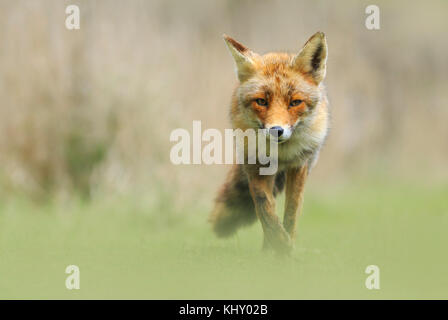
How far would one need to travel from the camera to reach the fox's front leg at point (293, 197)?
5504 millimetres

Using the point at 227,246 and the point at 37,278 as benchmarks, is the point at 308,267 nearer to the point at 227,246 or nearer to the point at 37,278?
the point at 227,246

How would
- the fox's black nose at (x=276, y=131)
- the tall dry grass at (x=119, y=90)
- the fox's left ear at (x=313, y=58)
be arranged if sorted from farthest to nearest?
the tall dry grass at (x=119, y=90), the fox's left ear at (x=313, y=58), the fox's black nose at (x=276, y=131)

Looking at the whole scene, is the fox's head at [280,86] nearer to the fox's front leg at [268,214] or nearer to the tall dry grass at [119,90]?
the fox's front leg at [268,214]

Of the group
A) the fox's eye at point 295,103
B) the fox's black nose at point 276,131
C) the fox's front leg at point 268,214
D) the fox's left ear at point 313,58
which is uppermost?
the fox's left ear at point 313,58

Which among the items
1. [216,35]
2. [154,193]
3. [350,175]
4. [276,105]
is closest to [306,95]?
[276,105]

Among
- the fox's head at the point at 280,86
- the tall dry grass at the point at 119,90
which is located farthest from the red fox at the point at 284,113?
the tall dry grass at the point at 119,90

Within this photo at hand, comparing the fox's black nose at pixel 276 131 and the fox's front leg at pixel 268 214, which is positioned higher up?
the fox's black nose at pixel 276 131

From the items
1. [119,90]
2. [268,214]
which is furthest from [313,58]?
[119,90]

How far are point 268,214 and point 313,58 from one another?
4.74 feet

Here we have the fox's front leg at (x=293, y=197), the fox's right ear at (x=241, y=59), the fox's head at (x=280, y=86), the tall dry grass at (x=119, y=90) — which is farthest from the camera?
the tall dry grass at (x=119, y=90)

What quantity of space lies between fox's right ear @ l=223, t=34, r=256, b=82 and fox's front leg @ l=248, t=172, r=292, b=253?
910mm

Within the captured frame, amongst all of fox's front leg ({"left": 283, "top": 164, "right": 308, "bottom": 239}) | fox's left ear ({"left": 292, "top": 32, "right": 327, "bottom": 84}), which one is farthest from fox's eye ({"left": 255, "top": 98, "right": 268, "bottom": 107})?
fox's front leg ({"left": 283, "top": 164, "right": 308, "bottom": 239})

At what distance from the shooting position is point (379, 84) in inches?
513

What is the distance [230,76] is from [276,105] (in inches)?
201
